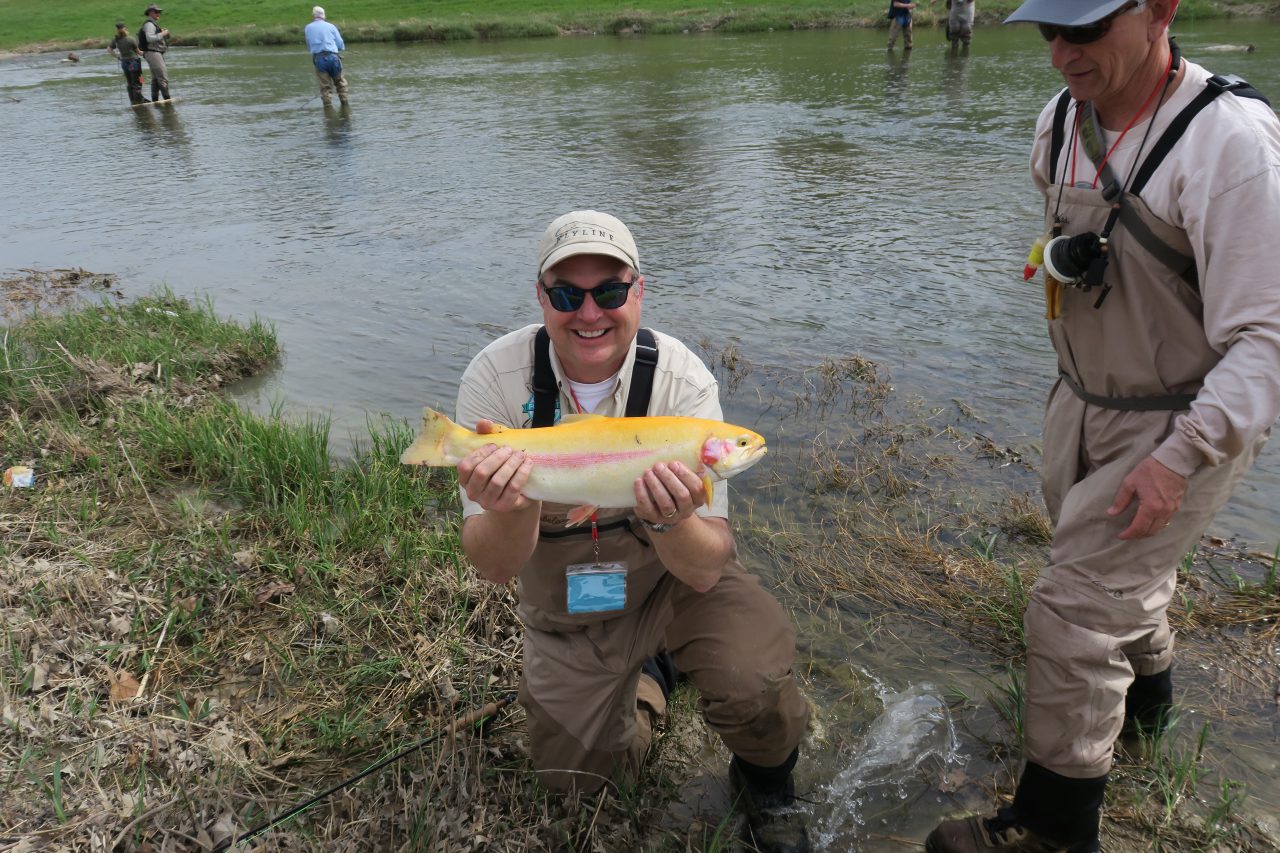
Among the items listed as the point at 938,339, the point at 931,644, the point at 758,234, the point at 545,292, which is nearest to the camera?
the point at 545,292

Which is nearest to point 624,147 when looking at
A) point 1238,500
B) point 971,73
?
point 971,73

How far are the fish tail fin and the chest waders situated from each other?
232cm

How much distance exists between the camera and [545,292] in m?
3.22

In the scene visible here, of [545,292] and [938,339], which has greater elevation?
[545,292]

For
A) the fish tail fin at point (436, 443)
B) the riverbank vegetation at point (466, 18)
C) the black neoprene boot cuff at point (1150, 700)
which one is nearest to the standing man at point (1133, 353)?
the black neoprene boot cuff at point (1150, 700)

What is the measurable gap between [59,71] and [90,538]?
43.9 meters

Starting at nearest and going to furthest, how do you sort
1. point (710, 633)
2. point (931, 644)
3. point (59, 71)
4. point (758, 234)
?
1. point (710, 633)
2. point (931, 644)
3. point (758, 234)
4. point (59, 71)

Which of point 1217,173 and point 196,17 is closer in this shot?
point 1217,173

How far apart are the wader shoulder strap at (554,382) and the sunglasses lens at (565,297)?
281mm

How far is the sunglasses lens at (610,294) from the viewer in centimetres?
A: 315

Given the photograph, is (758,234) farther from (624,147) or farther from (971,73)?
(971,73)

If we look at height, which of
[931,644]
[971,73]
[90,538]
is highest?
[971,73]

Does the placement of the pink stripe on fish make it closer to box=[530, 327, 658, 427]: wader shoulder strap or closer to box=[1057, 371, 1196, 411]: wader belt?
box=[530, 327, 658, 427]: wader shoulder strap

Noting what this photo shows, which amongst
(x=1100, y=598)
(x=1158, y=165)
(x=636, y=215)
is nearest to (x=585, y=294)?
(x=1158, y=165)
